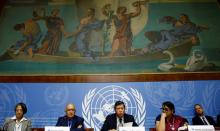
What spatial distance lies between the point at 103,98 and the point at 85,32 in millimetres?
1709

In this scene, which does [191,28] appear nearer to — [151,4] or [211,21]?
[211,21]

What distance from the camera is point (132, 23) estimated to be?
6.39 m

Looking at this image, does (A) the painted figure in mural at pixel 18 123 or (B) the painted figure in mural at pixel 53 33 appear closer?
(A) the painted figure in mural at pixel 18 123

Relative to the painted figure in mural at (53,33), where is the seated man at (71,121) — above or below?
below

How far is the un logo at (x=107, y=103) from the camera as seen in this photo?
224 inches

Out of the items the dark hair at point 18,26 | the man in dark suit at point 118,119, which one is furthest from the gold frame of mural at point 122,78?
the man in dark suit at point 118,119

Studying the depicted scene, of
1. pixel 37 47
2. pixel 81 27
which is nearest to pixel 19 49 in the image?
pixel 37 47

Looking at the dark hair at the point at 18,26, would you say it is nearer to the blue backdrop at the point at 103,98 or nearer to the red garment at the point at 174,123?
the blue backdrop at the point at 103,98

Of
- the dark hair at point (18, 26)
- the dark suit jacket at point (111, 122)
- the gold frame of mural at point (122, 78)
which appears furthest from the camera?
the dark hair at point (18, 26)

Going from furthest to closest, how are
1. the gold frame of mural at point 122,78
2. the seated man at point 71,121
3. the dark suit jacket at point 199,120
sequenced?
the gold frame of mural at point 122,78, the dark suit jacket at point 199,120, the seated man at point 71,121

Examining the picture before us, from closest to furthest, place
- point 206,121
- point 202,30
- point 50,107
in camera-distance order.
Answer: point 206,121, point 50,107, point 202,30

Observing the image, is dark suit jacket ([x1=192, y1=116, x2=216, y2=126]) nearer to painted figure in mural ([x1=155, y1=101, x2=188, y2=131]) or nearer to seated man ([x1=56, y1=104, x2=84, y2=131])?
painted figure in mural ([x1=155, y1=101, x2=188, y2=131])

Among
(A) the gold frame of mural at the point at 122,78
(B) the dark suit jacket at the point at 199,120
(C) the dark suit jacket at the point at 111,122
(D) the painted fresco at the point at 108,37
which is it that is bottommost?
(B) the dark suit jacket at the point at 199,120

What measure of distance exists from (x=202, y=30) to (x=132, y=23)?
1.69 m
